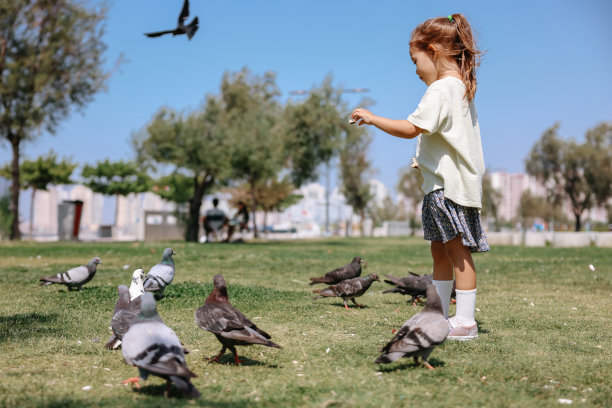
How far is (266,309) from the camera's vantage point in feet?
20.2

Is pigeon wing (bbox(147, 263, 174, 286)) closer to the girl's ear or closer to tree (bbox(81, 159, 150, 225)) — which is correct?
the girl's ear

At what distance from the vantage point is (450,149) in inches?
172

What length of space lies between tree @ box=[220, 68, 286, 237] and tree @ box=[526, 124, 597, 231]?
100 ft

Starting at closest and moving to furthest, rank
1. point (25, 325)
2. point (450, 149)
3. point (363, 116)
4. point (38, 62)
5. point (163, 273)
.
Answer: point (363, 116)
point (450, 149)
point (25, 325)
point (163, 273)
point (38, 62)

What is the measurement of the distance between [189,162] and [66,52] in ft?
22.7

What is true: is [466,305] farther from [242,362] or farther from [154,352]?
A: [154,352]

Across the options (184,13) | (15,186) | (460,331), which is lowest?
(460,331)

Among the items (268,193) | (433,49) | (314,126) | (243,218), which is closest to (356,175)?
(268,193)

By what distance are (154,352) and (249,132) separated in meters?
23.5

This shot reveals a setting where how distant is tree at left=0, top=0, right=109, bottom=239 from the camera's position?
2264cm

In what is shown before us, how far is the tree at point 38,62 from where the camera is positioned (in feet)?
74.3

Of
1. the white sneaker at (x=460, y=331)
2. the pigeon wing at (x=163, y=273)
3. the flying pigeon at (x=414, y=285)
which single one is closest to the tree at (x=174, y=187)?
the pigeon wing at (x=163, y=273)

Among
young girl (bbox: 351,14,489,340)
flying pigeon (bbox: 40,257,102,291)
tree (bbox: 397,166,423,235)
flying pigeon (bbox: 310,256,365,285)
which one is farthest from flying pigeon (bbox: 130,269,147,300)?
tree (bbox: 397,166,423,235)

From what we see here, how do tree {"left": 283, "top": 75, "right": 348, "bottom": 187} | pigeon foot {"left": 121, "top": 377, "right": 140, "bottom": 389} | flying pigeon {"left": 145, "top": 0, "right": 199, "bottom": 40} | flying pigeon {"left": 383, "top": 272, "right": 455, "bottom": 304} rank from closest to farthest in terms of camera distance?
1. pigeon foot {"left": 121, "top": 377, "right": 140, "bottom": 389}
2. flying pigeon {"left": 383, "top": 272, "right": 455, "bottom": 304}
3. flying pigeon {"left": 145, "top": 0, "right": 199, "bottom": 40}
4. tree {"left": 283, "top": 75, "right": 348, "bottom": 187}
